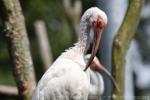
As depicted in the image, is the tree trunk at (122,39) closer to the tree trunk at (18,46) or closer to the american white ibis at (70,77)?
the american white ibis at (70,77)

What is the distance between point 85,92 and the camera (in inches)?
145

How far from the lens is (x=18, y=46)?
3.89 metres

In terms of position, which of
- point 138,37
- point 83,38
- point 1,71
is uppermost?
point 138,37

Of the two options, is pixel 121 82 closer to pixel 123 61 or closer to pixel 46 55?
pixel 123 61

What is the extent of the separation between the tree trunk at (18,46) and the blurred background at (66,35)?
0.52 m

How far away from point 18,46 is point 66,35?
10555 millimetres

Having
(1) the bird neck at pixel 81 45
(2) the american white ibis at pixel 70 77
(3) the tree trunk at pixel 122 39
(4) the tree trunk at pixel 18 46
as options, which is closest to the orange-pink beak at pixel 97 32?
(2) the american white ibis at pixel 70 77

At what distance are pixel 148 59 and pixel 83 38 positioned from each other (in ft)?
41.8

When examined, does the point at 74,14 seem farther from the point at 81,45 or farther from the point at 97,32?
the point at 97,32

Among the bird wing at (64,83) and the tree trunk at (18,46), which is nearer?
the bird wing at (64,83)

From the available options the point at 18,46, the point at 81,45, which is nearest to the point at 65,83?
the point at 81,45

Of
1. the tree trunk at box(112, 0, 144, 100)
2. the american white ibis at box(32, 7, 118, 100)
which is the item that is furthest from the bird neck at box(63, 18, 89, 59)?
the tree trunk at box(112, 0, 144, 100)

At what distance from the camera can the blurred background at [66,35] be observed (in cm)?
435

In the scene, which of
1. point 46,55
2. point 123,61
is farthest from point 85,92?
point 46,55
